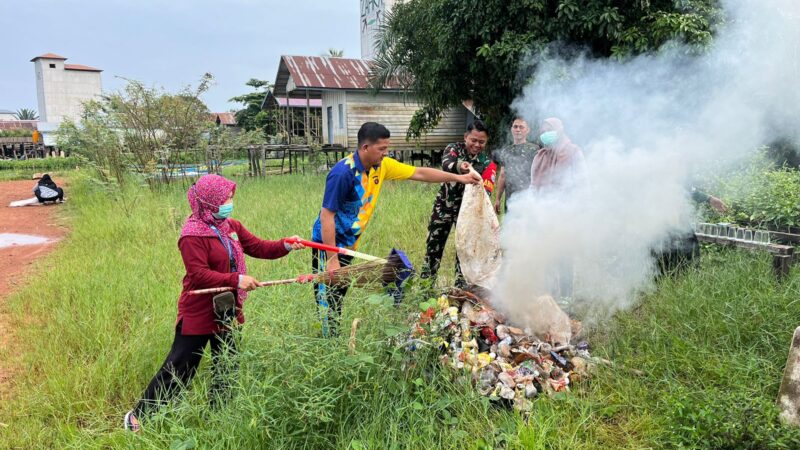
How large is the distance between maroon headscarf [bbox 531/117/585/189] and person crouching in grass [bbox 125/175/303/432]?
2.64m

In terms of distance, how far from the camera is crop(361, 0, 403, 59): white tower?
69.9 ft

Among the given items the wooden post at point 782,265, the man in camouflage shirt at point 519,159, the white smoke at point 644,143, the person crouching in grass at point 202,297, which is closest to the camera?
the person crouching in grass at point 202,297

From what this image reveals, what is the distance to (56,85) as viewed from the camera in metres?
43.0

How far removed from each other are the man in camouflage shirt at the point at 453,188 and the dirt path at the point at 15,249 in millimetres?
3400

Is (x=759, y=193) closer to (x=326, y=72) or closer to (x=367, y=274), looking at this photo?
(x=367, y=274)

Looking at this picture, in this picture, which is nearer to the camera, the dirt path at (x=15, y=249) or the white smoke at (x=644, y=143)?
the white smoke at (x=644, y=143)

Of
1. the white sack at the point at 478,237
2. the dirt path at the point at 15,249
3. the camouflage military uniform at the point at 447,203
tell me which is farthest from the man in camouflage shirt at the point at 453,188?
the dirt path at the point at 15,249

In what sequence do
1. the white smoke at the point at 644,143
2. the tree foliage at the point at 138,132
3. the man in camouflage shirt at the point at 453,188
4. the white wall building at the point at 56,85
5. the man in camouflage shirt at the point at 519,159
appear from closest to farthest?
1. the white smoke at the point at 644,143
2. the man in camouflage shirt at the point at 453,188
3. the man in camouflage shirt at the point at 519,159
4. the tree foliage at the point at 138,132
5. the white wall building at the point at 56,85

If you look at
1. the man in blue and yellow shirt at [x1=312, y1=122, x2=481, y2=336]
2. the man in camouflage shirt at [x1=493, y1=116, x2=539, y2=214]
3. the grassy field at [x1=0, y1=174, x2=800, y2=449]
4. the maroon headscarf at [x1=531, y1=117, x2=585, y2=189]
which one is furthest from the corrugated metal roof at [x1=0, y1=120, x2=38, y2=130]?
the maroon headscarf at [x1=531, y1=117, x2=585, y2=189]

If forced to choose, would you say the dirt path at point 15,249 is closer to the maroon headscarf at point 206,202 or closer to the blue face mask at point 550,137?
the maroon headscarf at point 206,202

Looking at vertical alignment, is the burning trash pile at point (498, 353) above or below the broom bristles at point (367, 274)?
below

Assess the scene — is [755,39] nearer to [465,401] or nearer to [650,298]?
[650,298]

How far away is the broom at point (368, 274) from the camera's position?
3.18 m

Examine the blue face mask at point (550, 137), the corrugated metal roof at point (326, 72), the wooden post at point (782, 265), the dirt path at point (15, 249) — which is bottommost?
the dirt path at point (15, 249)
